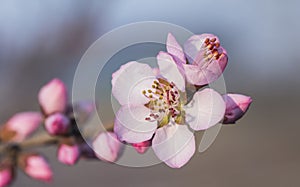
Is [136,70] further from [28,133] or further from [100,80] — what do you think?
[28,133]

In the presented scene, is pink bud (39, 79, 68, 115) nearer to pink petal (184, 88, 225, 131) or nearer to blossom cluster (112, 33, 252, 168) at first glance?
blossom cluster (112, 33, 252, 168)

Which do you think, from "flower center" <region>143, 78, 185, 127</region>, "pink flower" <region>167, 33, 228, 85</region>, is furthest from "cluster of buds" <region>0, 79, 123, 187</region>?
"pink flower" <region>167, 33, 228, 85</region>

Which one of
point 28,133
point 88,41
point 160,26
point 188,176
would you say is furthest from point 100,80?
point 188,176

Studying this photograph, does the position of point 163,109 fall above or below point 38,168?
above

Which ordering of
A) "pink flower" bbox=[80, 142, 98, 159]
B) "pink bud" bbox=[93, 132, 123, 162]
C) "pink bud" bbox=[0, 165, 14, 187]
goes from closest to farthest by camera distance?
"pink bud" bbox=[93, 132, 123, 162] → "pink flower" bbox=[80, 142, 98, 159] → "pink bud" bbox=[0, 165, 14, 187]

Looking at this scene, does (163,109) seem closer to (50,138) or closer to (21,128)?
(50,138)

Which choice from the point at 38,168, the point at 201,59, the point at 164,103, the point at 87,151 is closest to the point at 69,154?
the point at 87,151

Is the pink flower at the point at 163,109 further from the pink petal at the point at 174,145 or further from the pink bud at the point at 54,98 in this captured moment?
the pink bud at the point at 54,98
